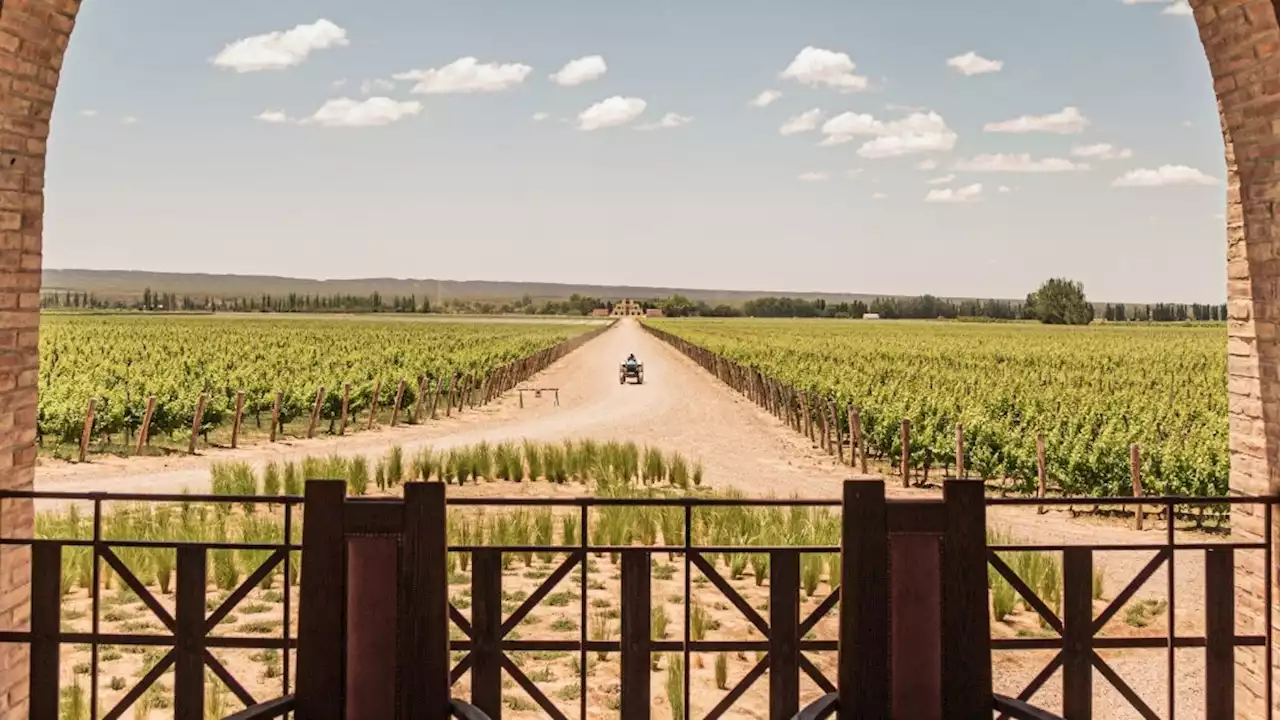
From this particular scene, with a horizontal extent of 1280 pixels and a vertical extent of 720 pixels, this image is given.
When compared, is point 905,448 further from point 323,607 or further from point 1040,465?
point 323,607

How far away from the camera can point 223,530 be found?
11.1m

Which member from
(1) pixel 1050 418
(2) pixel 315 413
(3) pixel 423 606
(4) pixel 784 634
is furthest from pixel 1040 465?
(2) pixel 315 413

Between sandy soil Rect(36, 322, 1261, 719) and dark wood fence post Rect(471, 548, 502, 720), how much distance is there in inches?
105

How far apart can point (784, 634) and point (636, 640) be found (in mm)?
657

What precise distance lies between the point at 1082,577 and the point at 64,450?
21677 mm

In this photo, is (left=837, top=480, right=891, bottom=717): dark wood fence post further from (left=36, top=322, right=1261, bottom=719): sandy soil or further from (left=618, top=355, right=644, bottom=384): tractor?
(left=618, top=355, right=644, bottom=384): tractor

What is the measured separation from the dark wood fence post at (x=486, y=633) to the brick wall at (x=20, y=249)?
216 cm

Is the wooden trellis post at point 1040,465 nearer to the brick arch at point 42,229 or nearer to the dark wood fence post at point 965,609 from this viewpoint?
the brick arch at point 42,229

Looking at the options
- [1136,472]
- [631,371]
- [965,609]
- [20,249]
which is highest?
[20,249]

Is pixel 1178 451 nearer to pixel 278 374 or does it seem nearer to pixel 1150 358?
pixel 278 374

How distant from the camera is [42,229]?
503 cm

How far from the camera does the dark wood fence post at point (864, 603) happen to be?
10.1 feet

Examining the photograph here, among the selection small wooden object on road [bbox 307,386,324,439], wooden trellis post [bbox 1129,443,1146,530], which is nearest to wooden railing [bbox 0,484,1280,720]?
wooden trellis post [bbox 1129,443,1146,530]

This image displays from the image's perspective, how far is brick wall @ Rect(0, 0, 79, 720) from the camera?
4719mm
